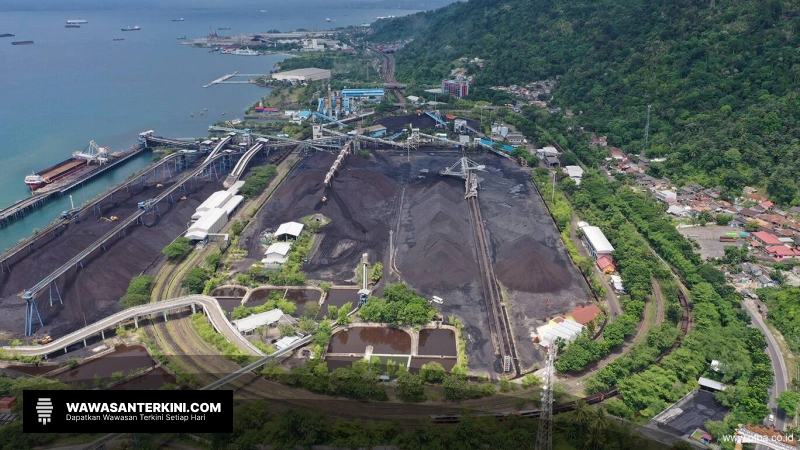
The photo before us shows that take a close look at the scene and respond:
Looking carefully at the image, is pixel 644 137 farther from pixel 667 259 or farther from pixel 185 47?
pixel 185 47

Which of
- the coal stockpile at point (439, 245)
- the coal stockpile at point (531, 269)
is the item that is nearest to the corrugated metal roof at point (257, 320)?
the coal stockpile at point (439, 245)

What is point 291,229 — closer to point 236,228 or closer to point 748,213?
point 236,228

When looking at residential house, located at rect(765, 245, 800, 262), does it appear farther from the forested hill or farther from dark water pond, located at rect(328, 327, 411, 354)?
dark water pond, located at rect(328, 327, 411, 354)

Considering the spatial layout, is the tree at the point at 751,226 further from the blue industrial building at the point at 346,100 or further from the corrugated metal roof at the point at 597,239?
the blue industrial building at the point at 346,100

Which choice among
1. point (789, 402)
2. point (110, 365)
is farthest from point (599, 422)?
point (110, 365)

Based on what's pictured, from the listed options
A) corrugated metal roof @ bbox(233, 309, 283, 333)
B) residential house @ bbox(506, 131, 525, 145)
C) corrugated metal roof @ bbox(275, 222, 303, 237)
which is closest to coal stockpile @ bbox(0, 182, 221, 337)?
corrugated metal roof @ bbox(233, 309, 283, 333)

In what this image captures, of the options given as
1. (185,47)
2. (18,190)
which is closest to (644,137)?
(18,190)
